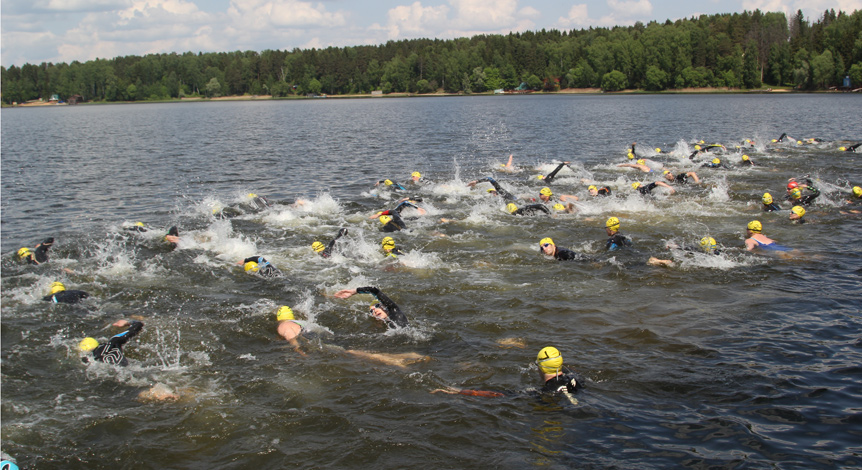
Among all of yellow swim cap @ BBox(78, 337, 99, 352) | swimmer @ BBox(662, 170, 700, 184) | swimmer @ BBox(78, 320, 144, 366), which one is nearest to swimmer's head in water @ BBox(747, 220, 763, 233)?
swimmer @ BBox(662, 170, 700, 184)

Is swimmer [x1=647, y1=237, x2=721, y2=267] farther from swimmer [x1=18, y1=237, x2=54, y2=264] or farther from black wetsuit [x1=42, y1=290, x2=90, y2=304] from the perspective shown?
swimmer [x1=18, y1=237, x2=54, y2=264]

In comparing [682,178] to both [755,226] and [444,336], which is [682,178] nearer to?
[755,226]

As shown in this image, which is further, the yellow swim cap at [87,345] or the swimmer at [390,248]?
the swimmer at [390,248]

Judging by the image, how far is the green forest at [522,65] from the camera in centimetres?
11131

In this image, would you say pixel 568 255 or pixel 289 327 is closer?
pixel 289 327

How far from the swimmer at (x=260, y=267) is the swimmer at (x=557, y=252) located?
7.02 meters

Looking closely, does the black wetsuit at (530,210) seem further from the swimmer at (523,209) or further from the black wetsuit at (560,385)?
the black wetsuit at (560,385)

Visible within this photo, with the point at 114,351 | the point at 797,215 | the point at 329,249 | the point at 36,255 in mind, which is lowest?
the point at 114,351

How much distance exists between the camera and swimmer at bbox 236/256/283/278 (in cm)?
1449

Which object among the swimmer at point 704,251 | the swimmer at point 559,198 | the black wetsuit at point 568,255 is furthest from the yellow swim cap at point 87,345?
the swimmer at point 559,198

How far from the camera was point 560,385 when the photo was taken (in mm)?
8609

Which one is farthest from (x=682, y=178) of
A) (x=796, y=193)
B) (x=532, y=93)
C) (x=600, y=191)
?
(x=532, y=93)

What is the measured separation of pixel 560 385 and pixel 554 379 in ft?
0.41

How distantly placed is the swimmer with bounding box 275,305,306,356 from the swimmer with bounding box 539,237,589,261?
6.74 meters
